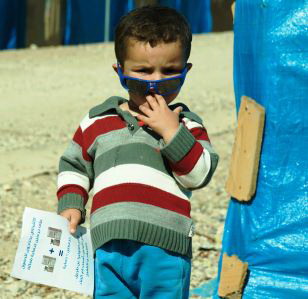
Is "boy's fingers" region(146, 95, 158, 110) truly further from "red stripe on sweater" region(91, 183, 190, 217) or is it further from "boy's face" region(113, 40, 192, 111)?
"red stripe on sweater" region(91, 183, 190, 217)

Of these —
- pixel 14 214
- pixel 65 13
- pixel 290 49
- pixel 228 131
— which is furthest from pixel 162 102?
pixel 65 13

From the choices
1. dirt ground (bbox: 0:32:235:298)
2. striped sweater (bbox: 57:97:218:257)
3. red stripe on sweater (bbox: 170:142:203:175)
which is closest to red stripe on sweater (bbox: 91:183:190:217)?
striped sweater (bbox: 57:97:218:257)

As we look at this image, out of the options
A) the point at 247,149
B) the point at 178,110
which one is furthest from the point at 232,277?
the point at 178,110

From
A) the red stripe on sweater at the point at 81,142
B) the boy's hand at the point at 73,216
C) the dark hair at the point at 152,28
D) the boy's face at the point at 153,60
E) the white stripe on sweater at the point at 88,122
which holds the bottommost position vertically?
the boy's hand at the point at 73,216

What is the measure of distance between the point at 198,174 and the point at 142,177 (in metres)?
0.18

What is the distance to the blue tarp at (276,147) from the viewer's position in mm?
3680

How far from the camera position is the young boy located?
2631 millimetres

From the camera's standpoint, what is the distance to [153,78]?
2.66 meters

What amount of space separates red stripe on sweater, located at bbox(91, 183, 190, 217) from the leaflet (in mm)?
178

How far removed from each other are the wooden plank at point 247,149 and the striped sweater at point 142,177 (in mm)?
1009

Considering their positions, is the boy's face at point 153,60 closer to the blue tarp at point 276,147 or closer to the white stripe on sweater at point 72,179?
the white stripe on sweater at point 72,179

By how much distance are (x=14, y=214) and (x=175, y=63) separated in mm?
3201

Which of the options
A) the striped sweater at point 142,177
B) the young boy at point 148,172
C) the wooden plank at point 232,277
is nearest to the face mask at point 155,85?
the young boy at point 148,172

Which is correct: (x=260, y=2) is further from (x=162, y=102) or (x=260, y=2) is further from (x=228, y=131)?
(x=228, y=131)
